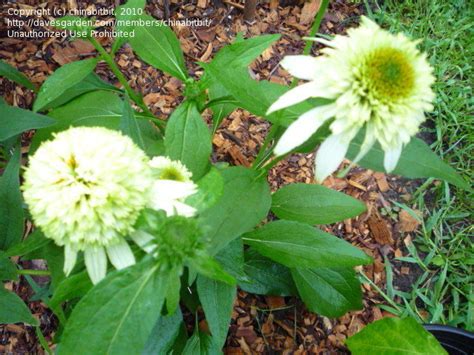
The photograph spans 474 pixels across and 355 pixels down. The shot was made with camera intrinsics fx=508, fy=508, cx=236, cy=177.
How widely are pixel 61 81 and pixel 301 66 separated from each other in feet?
2.39

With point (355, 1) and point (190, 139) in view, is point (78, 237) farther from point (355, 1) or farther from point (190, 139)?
point (355, 1)

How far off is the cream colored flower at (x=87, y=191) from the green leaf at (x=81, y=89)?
2.44 feet

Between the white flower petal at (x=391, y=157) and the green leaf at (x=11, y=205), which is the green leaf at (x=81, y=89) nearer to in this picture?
the green leaf at (x=11, y=205)

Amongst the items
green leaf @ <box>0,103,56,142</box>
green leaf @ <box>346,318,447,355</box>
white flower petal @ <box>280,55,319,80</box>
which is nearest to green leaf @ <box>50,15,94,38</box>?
green leaf @ <box>0,103,56,142</box>

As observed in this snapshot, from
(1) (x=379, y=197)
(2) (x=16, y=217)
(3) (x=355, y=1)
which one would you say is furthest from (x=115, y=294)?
(3) (x=355, y=1)

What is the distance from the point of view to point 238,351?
1.67 metres

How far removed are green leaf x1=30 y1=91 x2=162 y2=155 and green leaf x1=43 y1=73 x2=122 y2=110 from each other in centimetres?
2

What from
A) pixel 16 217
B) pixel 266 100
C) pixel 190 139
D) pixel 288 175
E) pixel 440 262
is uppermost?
pixel 266 100

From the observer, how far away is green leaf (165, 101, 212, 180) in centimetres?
118

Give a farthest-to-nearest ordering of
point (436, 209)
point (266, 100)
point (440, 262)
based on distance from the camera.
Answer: point (436, 209) < point (440, 262) < point (266, 100)

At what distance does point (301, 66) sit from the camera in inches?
36.1

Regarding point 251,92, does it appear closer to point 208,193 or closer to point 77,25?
point 208,193

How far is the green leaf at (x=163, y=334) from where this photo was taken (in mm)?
1331

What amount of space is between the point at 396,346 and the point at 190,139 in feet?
2.63
